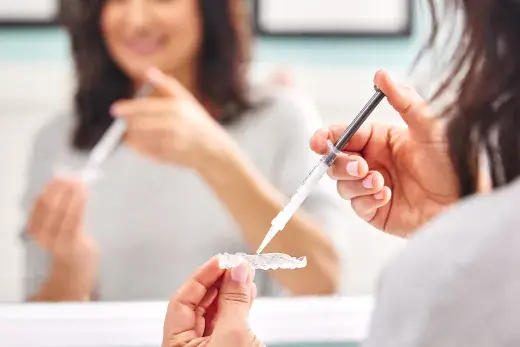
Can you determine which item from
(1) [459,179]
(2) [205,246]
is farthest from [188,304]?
(2) [205,246]

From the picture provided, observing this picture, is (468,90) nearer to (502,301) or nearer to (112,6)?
(502,301)

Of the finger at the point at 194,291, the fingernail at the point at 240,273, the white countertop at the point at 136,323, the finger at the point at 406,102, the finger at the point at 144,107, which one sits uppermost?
the finger at the point at 406,102

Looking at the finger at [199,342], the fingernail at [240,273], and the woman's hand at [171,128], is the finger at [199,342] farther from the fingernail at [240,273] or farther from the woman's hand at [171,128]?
the woman's hand at [171,128]

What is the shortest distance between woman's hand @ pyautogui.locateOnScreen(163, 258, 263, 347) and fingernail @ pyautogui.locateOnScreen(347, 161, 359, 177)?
0.34 feet

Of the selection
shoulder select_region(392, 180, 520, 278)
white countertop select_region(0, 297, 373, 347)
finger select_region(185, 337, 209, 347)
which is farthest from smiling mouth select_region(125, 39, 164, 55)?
shoulder select_region(392, 180, 520, 278)

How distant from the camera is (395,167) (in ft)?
1.71

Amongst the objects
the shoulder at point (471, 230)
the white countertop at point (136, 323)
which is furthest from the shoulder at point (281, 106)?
the shoulder at point (471, 230)

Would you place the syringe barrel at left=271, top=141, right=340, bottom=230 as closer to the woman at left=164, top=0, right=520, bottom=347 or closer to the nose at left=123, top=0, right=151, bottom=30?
the woman at left=164, top=0, right=520, bottom=347

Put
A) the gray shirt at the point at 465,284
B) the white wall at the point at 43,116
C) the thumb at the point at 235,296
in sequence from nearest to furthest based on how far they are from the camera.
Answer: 1. the gray shirt at the point at 465,284
2. the thumb at the point at 235,296
3. the white wall at the point at 43,116

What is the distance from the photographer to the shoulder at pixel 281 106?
0.96 m

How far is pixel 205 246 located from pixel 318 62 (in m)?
0.30

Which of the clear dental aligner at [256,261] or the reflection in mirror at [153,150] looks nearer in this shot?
the clear dental aligner at [256,261]

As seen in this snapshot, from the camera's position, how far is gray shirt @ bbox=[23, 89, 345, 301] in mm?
931

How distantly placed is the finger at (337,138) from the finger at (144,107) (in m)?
0.46
